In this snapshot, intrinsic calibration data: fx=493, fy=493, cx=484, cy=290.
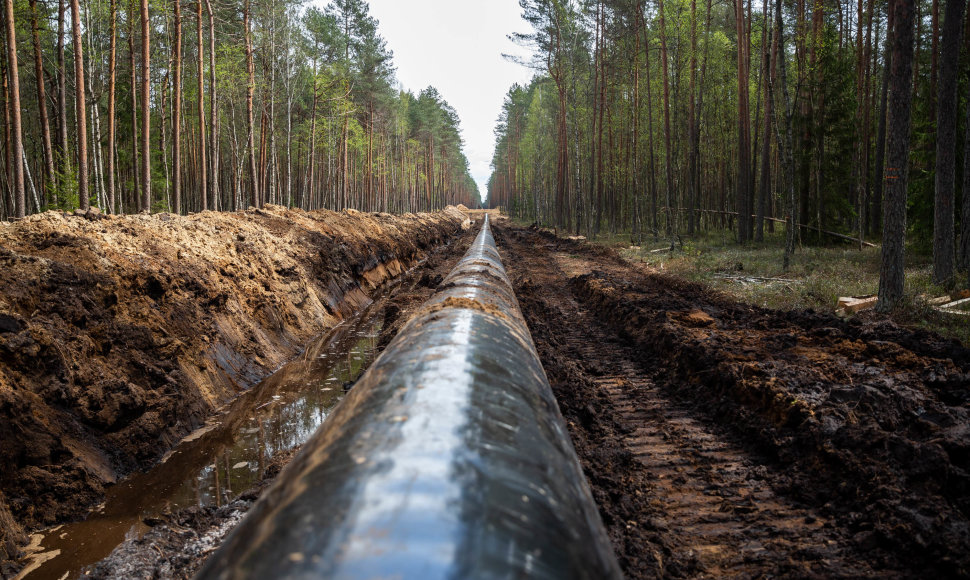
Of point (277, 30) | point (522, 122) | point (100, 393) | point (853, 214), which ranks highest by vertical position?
point (522, 122)

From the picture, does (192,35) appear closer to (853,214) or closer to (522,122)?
(853,214)

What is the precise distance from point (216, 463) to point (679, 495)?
4.26m

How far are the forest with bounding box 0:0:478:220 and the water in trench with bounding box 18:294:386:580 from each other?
937 centimetres

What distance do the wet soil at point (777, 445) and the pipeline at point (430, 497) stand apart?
154 centimetres

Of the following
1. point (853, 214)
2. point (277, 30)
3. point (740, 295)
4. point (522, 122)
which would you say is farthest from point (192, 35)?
point (522, 122)

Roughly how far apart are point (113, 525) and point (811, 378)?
6045 mm

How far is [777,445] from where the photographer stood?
388 cm

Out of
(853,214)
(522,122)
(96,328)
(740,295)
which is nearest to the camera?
(96,328)

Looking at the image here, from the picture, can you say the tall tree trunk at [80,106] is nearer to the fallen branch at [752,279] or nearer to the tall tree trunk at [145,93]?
the tall tree trunk at [145,93]

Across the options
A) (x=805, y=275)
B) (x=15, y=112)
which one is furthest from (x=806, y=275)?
(x=15, y=112)

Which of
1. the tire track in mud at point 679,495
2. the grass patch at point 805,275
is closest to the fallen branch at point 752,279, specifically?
the grass patch at point 805,275

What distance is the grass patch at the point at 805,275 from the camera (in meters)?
7.00

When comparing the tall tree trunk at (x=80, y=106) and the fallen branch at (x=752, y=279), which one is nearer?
the fallen branch at (x=752, y=279)

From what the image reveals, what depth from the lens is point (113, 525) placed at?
3.78 meters
